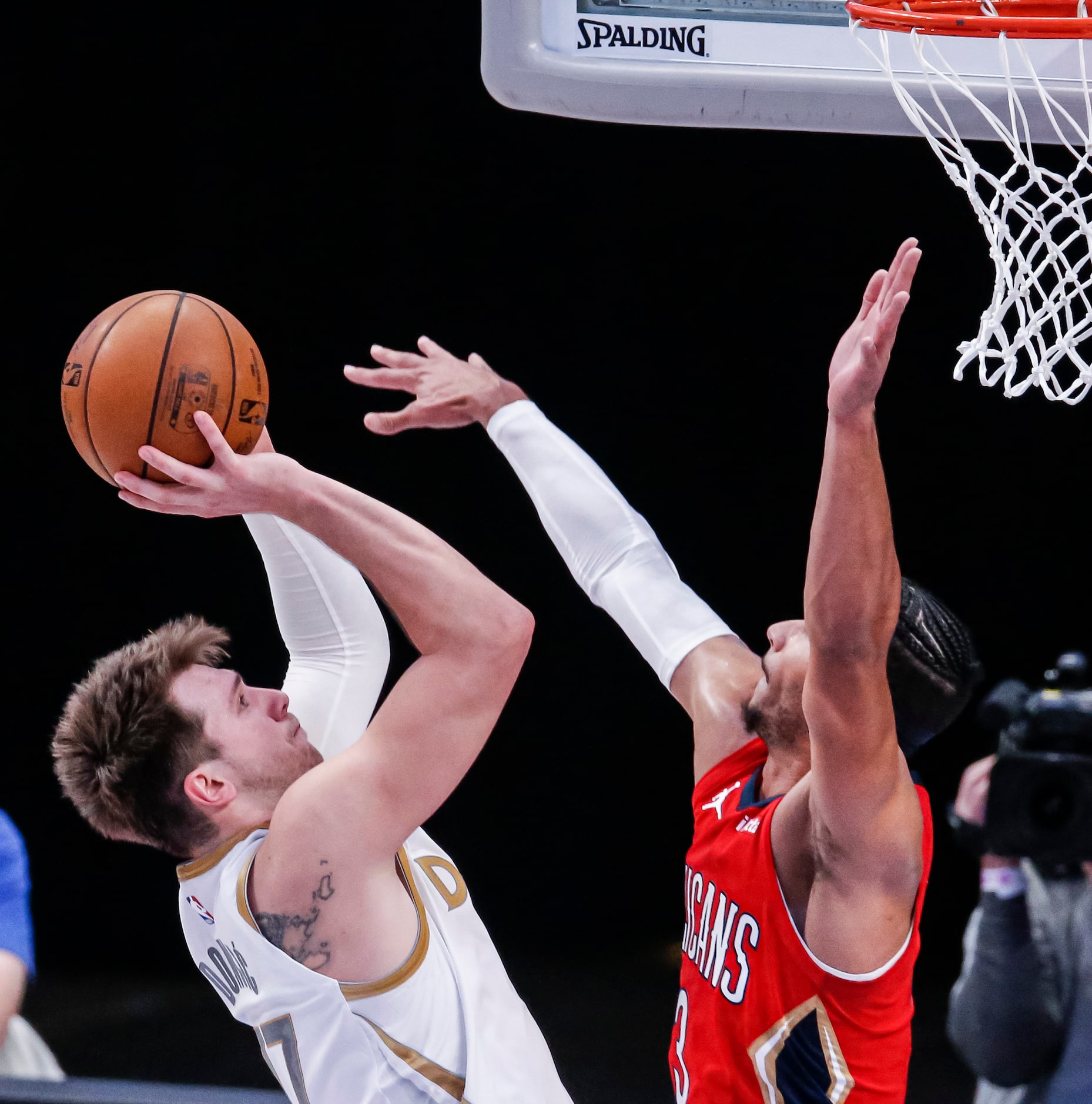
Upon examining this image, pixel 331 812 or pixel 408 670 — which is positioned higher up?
pixel 408 670

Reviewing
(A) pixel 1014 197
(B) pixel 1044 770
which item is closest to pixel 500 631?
(A) pixel 1014 197

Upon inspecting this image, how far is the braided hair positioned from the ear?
1071 millimetres

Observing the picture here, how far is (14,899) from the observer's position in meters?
1.92

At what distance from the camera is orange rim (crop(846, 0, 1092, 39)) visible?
1977 millimetres

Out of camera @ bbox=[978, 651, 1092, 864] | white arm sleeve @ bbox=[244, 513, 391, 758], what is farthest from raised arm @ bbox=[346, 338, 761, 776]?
camera @ bbox=[978, 651, 1092, 864]

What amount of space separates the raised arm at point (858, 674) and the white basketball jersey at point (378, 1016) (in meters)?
0.54

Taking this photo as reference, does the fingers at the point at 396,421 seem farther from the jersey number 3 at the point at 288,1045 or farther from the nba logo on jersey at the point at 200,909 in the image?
the jersey number 3 at the point at 288,1045

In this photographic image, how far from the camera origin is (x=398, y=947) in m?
1.90

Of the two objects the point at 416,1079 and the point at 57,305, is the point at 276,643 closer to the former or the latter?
the point at 57,305

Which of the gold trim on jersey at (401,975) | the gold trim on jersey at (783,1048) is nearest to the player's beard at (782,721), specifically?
the gold trim on jersey at (783,1048)

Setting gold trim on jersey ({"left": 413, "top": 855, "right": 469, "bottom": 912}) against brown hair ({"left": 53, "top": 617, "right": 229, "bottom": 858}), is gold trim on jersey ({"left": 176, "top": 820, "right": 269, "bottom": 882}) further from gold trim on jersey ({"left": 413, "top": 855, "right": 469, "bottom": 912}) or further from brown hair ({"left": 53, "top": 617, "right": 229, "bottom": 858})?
gold trim on jersey ({"left": 413, "top": 855, "right": 469, "bottom": 912})

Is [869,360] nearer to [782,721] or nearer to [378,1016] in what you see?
[782,721]

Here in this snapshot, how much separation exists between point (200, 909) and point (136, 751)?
10.8 inches

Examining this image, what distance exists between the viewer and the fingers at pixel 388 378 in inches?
96.8
